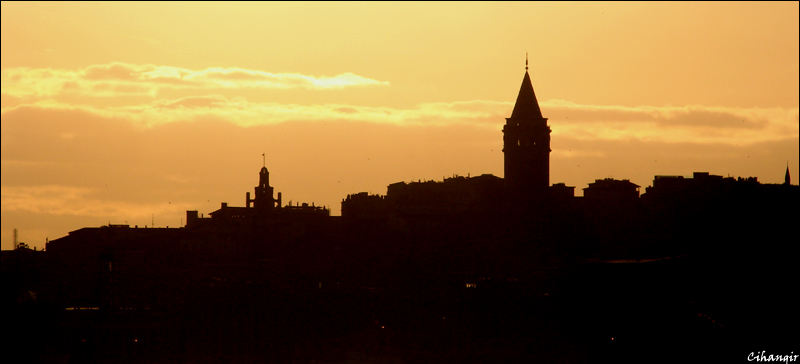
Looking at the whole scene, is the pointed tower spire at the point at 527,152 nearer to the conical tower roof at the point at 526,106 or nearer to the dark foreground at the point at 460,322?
the conical tower roof at the point at 526,106

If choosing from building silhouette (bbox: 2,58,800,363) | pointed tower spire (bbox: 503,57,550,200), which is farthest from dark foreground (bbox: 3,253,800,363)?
pointed tower spire (bbox: 503,57,550,200)

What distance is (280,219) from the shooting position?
264ft

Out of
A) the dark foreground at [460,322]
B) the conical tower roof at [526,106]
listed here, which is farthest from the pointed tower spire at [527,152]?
the dark foreground at [460,322]

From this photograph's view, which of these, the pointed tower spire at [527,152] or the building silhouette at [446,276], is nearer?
the building silhouette at [446,276]

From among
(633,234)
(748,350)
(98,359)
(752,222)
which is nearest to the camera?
(748,350)

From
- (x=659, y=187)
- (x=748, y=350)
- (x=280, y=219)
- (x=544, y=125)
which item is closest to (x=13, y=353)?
(x=748, y=350)

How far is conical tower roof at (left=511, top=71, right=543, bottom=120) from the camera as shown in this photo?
80.1 meters

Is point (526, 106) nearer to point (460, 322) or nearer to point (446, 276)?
point (446, 276)

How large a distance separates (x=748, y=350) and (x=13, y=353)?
2329 centimetres

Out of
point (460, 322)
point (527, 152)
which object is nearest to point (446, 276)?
point (460, 322)

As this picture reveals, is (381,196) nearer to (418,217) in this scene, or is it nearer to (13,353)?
(418,217)

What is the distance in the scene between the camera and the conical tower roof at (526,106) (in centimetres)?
8012

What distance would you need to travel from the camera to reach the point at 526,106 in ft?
264

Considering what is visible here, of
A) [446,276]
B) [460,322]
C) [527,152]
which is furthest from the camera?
[527,152]
